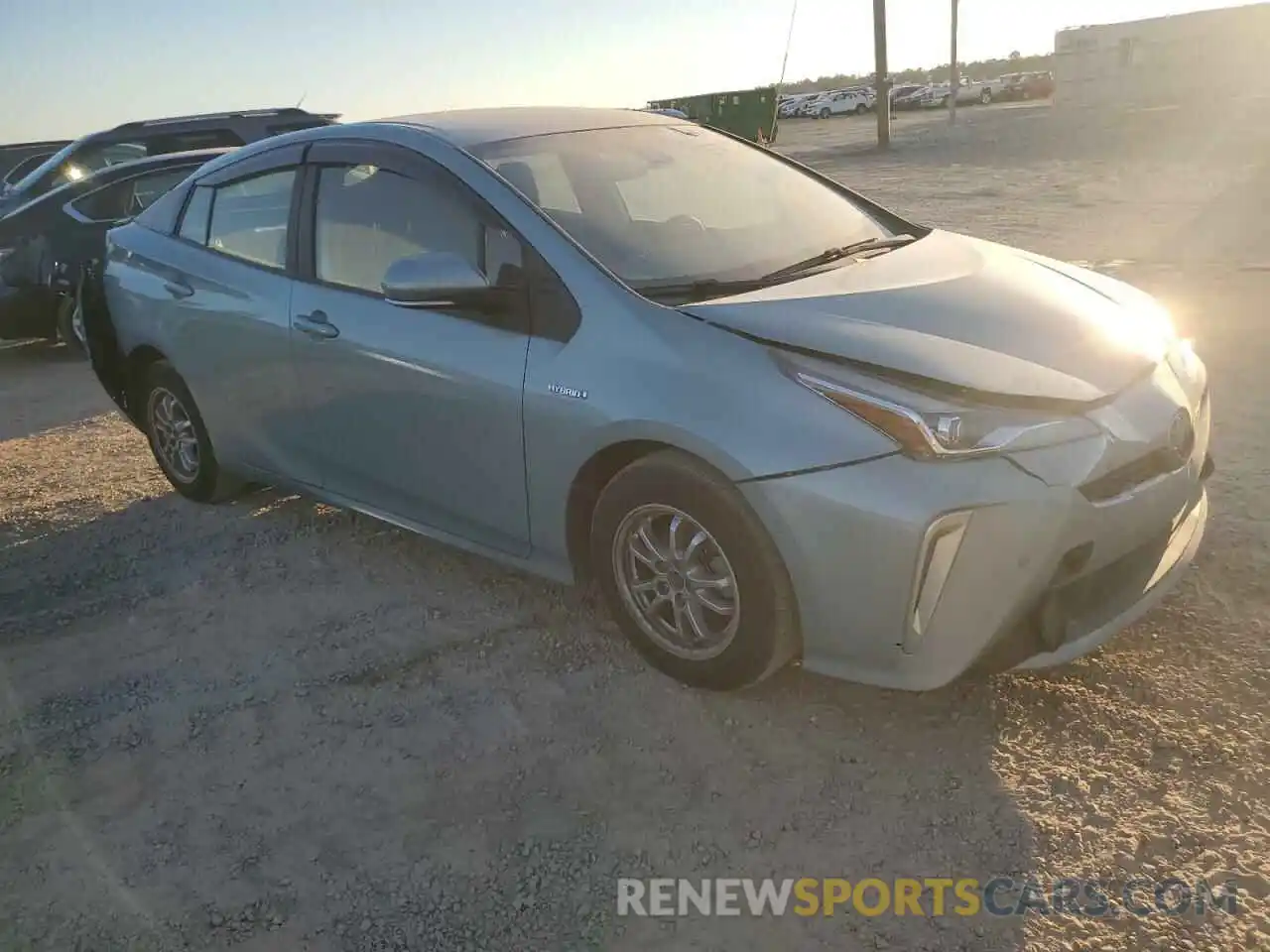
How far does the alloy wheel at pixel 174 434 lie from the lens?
520 cm

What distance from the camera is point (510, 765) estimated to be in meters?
3.11

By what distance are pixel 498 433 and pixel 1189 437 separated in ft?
6.63

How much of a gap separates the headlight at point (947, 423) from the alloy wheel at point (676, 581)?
56cm

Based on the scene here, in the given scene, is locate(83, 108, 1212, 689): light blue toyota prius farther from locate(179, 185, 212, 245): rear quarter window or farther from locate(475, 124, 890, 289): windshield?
locate(179, 185, 212, 245): rear quarter window

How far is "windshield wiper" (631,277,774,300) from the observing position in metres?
3.38

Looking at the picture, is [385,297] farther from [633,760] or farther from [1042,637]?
[1042,637]

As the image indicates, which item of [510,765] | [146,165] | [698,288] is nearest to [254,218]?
[698,288]

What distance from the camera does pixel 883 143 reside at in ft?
94.9

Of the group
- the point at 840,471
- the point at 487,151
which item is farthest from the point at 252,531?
the point at 840,471

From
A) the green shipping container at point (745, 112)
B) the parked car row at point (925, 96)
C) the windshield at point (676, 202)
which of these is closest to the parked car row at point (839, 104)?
the parked car row at point (925, 96)

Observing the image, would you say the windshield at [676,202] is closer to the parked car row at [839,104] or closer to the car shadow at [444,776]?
the car shadow at [444,776]

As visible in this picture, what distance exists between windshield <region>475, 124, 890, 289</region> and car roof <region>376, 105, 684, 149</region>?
0.05 meters

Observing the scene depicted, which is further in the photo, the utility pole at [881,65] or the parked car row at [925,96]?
the parked car row at [925,96]

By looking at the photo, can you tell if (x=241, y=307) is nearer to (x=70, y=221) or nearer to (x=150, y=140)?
(x=70, y=221)
